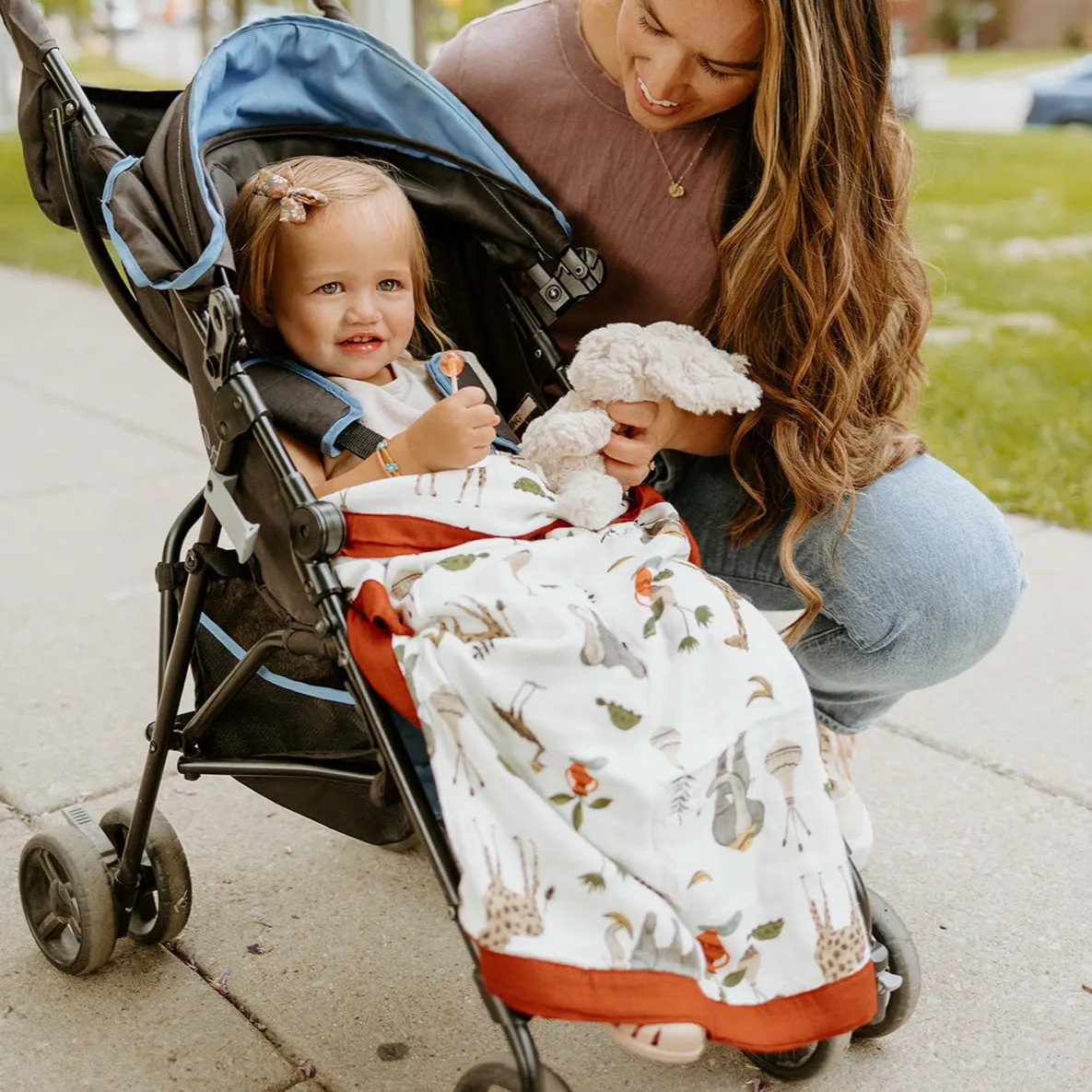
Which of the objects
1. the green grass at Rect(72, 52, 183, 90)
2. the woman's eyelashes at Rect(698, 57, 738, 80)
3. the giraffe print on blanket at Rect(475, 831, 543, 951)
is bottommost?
the green grass at Rect(72, 52, 183, 90)

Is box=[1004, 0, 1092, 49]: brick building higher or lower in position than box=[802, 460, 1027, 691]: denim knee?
lower

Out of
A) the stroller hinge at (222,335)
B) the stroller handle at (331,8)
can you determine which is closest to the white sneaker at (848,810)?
the stroller hinge at (222,335)

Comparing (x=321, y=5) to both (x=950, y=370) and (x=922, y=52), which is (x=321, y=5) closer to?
(x=950, y=370)

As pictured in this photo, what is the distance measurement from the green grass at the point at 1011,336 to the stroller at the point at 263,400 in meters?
0.73

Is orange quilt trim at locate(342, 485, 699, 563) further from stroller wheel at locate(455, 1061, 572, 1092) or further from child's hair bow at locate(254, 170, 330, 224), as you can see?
stroller wheel at locate(455, 1061, 572, 1092)

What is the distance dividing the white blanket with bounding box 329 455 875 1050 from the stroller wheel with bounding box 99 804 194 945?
0.62 meters

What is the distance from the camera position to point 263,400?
1.85m

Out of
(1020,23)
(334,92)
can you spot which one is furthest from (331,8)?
(1020,23)

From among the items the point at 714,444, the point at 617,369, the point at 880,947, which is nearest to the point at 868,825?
the point at 880,947

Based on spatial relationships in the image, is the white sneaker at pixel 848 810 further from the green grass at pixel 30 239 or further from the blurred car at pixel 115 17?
the blurred car at pixel 115 17

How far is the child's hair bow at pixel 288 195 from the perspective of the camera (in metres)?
1.91

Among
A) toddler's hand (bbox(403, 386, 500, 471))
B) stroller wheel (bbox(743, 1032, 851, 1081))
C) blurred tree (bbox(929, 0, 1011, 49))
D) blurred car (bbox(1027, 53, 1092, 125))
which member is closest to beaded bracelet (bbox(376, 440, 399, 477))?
toddler's hand (bbox(403, 386, 500, 471))

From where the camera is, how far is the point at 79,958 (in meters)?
2.04

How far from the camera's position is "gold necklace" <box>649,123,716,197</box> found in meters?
2.18
